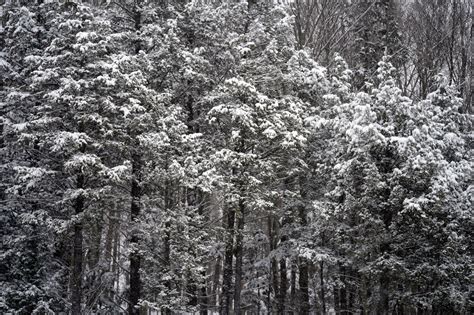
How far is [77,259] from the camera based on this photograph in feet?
47.6

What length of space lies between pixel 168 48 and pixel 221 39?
2.95 m

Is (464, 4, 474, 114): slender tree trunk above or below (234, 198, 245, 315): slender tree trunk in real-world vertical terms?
above

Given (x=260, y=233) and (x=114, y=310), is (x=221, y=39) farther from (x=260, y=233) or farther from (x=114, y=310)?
(x=114, y=310)

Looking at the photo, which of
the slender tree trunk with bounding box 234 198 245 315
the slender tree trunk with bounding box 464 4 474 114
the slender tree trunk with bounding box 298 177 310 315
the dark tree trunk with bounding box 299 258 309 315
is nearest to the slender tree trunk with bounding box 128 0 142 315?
the slender tree trunk with bounding box 234 198 245 315

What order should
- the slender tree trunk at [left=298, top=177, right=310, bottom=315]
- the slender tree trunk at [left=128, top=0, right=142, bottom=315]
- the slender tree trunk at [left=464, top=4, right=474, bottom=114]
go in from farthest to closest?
1. the slender tree trunk at [left=464, top=4, right=474, bottom=114]
2. the slender tree trunk at [left=298, top=177, right=310, bottom=315]
3. the slender tree trunk at [left=128, top=0, right=142, bottom=315]

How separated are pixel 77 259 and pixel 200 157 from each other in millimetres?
5454

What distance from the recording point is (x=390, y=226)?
49.1 ft

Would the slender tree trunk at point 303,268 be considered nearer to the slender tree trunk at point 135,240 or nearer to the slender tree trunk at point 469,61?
the slender tree trunk at point 135,240

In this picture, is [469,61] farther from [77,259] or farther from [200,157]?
[77,259]

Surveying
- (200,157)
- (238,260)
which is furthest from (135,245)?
(238,260)

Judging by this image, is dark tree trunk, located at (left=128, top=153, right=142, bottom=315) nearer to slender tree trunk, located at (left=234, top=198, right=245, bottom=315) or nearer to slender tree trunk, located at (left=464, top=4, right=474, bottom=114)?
slender tree trunk, located at (left=234, top=198, right=245, bottom=315)

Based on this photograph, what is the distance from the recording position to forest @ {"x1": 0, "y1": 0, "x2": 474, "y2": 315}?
1442cm

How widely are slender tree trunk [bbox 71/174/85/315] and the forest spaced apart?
0.20ft

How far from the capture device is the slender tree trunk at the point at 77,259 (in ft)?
46.2
